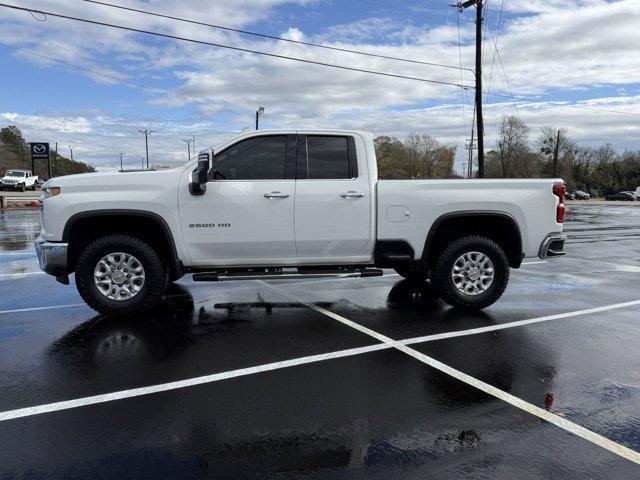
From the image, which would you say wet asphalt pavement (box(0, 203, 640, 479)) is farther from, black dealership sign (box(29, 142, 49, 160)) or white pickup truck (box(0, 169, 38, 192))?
white pickup truck (box(0, 169, 38, 192))

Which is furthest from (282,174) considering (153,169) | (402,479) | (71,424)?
(402,479)

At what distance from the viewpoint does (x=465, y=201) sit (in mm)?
6129

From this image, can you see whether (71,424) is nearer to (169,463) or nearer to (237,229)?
(169,463)

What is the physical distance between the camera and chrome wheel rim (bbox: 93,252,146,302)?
578 cm

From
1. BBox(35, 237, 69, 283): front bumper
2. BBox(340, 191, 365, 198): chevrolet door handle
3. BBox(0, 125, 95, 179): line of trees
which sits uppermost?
BBox(0, 125, 95, 179): line of trees

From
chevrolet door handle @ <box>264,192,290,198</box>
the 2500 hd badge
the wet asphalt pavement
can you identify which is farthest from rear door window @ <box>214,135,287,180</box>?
the wet asphalt pavement

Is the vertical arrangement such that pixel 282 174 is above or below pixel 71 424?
above

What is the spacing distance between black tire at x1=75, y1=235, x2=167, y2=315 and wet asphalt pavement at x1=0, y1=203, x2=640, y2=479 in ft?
0.59

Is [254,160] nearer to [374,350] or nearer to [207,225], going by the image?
[207,225]

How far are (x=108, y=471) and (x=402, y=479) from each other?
1577 millimetres

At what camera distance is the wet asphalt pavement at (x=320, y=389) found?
294 cm

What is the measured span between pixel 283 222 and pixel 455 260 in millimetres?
2103

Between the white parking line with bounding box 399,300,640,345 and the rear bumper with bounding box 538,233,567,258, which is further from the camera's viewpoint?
the rear bumper with bounding box 538,233,567,258

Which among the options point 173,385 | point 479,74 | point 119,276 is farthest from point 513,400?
point 479,74
